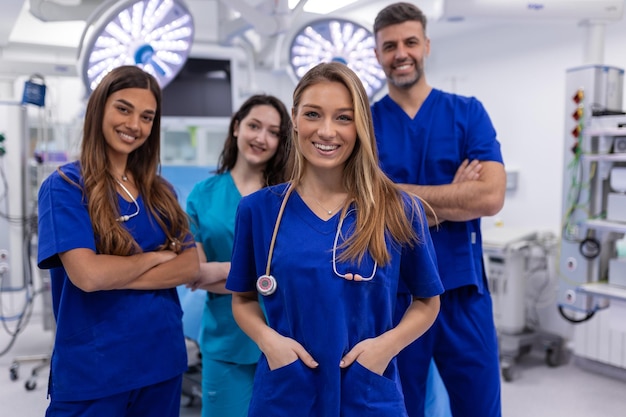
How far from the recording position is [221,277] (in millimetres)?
1538

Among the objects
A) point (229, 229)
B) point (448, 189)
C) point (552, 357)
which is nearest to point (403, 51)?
point (448, 189)

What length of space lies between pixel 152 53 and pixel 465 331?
50.0 inches

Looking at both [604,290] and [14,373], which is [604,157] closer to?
[604,290]

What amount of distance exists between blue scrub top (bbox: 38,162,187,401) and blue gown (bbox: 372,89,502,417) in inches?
25.1

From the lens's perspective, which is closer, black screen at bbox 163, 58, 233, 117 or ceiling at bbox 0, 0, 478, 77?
ceiling at bbox 0, 0, 478, 77

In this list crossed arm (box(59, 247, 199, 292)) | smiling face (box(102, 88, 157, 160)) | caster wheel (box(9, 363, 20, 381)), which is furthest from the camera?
caster wheel (box(9, 363, 20, 381))

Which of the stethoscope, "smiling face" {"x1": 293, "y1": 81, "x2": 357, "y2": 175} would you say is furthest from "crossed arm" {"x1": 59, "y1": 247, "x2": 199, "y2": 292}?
"smiling face" {"x1": 293, "y1": 81, "x2": 357, "y2": 175}

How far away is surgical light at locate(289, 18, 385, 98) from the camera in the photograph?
2.14 m

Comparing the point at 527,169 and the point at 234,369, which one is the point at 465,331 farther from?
the point at 527,169

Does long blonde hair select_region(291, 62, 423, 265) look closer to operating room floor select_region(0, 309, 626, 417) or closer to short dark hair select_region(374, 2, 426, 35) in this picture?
short dark hair select_region(374, 2, 426, 35)

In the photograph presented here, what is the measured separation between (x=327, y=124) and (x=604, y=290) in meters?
2.38

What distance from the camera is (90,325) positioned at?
1.27 meters

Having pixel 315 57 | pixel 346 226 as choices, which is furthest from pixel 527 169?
pixel 346 226

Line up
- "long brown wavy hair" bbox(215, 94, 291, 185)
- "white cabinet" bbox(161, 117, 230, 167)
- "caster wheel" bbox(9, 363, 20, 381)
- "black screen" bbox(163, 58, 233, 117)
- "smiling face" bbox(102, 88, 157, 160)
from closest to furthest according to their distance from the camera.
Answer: "smiling face" bbox(102, 88, 157, 160) < "long brown wavy hair" bbox(215, 94, 291, 185) < "caster wheel" bbox(9, 363, 20, 381) < "black screen" bbox(163, 58, 233, 117) < "white cabinet" bbox(161, 117, 230, 167)
